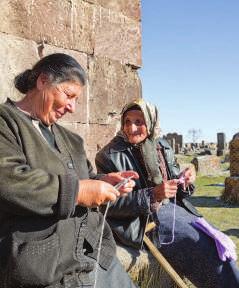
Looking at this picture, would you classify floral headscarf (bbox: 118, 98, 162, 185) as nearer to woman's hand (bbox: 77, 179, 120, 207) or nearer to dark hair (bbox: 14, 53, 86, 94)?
dark hair (bbox: 14, 53, 86, 94)

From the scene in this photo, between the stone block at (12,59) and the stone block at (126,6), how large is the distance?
3.39 ft

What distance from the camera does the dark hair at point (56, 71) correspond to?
7.89 feet

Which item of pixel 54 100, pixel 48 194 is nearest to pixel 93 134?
pixel 54 100

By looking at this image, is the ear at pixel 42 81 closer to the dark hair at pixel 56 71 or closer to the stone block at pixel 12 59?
the dark hair at pixel 56 71

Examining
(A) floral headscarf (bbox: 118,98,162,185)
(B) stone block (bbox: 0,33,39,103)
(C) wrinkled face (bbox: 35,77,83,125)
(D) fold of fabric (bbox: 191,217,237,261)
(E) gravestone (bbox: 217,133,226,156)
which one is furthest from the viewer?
(E) gravestone (bbox: 217,133,226,156)

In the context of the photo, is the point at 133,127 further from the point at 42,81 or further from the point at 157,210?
the point at 42,81

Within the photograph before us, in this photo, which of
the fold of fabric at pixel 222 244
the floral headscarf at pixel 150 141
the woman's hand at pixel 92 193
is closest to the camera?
the woman's hand at pixel 92 193

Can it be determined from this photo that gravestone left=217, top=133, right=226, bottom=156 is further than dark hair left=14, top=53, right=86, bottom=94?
Yes

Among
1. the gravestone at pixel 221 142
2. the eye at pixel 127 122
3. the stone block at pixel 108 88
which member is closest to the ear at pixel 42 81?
the eye at pixel 127 122

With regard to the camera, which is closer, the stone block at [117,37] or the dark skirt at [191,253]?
the dark skirt at [191,253]

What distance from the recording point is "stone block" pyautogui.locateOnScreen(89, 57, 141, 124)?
4379mm

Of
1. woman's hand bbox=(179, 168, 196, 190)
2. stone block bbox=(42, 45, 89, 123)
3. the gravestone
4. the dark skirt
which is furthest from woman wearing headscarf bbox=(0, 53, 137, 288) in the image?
the gravestone

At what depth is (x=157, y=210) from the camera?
134 inches

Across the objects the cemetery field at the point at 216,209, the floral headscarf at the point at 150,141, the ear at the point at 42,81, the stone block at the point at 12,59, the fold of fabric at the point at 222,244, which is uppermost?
the stone block at the point at 12,59
